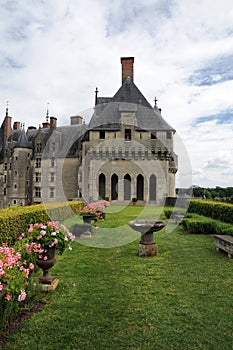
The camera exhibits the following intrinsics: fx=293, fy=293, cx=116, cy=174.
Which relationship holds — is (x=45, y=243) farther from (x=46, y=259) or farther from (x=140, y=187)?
(x=140, y=187)

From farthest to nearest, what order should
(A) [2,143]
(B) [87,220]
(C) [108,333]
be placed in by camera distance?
(A) [2,143] → (B) [87,220] → (C) [108,333]

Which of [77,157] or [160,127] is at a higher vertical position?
[160,127]

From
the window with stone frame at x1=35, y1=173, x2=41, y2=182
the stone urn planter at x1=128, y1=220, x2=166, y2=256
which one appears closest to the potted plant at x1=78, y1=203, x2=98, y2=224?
the stone urn planter at x1=128, y1=220, x2=166, y2=256

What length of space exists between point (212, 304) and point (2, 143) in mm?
46211

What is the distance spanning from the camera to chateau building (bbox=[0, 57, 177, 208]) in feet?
104

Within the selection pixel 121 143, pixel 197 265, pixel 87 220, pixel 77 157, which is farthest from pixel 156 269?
pixel 77 157

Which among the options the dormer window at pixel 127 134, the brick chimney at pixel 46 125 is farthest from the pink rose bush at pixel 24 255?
the brick chimney at pixel 46 125

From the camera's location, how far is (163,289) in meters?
Result: 5.92

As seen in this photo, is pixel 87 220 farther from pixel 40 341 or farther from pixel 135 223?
pixel 40 341

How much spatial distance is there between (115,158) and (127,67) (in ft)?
41.2

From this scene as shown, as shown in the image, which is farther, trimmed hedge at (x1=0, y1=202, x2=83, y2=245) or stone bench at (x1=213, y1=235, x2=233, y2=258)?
trimmed hedge at (x1=0, y1=202, x2=83, y2=245)

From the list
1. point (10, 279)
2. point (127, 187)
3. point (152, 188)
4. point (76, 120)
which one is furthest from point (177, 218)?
point (76, 120)

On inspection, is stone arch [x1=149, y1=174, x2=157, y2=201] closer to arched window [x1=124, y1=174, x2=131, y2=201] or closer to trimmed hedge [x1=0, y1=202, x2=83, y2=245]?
arched window [x1=124, y1=174, x2=131, y2=201]

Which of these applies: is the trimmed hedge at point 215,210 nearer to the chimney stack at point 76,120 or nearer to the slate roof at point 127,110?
the slate roof at point 127,110
